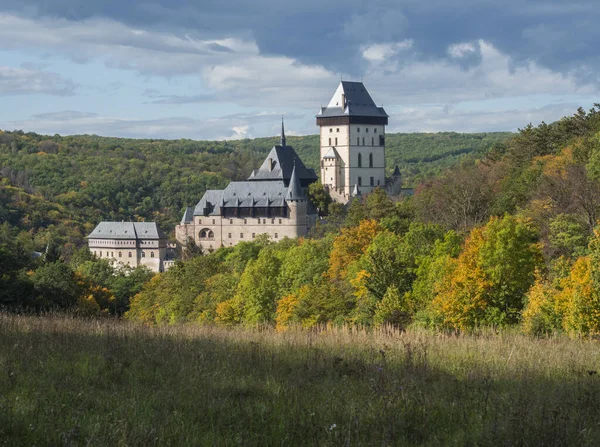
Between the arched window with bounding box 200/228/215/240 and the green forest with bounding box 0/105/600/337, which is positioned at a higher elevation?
the green forest with bounding box 0/105/600/337

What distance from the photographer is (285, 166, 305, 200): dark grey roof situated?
104438 mm

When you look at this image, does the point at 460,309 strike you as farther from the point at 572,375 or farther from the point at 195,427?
the point at 195,427

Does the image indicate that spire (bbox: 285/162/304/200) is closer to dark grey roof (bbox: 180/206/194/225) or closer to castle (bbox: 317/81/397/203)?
castle (bbox: 317/81/397/203)

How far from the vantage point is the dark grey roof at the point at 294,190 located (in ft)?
343

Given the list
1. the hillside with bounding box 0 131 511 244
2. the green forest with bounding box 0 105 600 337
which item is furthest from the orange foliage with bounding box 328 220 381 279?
the hillside with bounding box 0 131 511 244

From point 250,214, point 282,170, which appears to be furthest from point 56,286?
point 282,170

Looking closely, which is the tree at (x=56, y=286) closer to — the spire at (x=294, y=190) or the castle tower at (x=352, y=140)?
the spire at (x=294, y=190)

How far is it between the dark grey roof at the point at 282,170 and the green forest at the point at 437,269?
3443 centimetres

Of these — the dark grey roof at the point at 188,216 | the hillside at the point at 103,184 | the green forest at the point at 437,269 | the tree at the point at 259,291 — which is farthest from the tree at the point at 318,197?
the tree at the point at 259,291

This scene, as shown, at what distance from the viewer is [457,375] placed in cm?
888

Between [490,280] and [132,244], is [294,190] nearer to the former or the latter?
[132,244]

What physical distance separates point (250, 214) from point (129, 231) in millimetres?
19376

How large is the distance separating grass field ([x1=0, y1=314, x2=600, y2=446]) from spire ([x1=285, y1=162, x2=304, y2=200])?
3675 inches

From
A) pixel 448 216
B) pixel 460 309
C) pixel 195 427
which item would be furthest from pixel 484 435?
pixel 448 216
